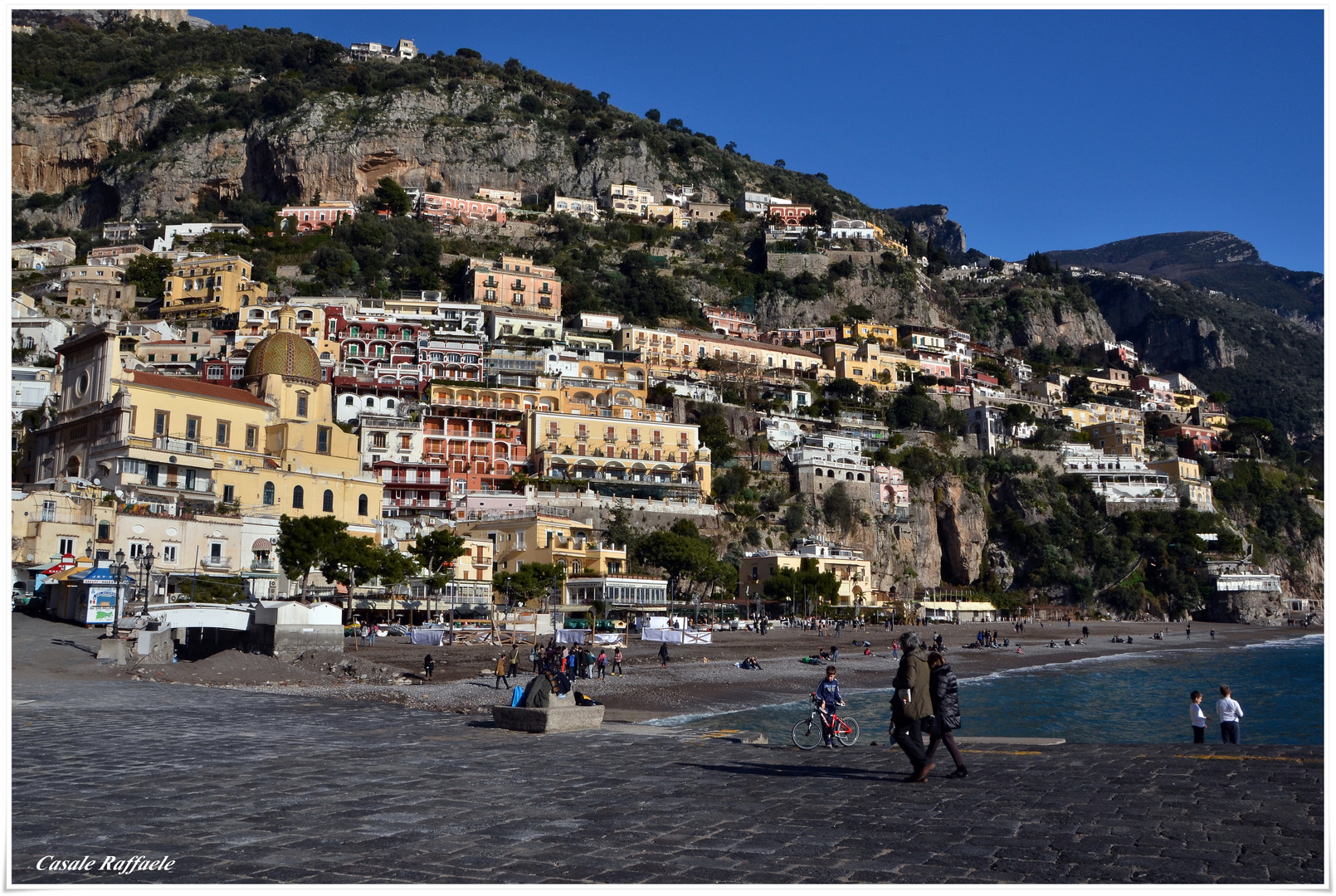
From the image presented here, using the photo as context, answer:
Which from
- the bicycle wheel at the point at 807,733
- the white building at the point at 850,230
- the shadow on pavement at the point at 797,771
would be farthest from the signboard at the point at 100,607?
the white building at the point at 850,230

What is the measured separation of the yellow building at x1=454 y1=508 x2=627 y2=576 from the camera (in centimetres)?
5700

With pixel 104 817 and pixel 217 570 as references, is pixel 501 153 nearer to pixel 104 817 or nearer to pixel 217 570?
pixel 217 570

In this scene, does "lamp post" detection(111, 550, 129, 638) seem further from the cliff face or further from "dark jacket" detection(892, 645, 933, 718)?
the cliff face

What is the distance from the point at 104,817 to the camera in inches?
297

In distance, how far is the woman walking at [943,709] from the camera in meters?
9.48

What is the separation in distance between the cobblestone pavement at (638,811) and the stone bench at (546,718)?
746 millimetres

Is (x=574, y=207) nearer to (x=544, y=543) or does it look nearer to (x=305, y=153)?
(x=305, y=153)

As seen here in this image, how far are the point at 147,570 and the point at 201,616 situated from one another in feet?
27.0

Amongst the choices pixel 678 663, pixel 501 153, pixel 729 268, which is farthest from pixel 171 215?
pixel 678 663

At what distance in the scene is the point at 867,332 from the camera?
113000mm

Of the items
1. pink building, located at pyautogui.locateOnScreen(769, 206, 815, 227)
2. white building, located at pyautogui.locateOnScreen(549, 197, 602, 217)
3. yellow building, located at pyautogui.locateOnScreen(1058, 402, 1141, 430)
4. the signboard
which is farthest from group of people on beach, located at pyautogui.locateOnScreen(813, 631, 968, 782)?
pink building, located at pyautogui.locateOnScreen(769, 206, 815, 227)

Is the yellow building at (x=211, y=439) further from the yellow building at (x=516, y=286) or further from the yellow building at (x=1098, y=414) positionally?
the yellow building at (x=1098, y=414)

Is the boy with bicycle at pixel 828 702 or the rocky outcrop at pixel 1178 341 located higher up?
the rocky outcrop at pixel 1178 341

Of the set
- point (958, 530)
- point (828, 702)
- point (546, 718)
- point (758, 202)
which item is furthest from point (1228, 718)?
point (758, 202)
